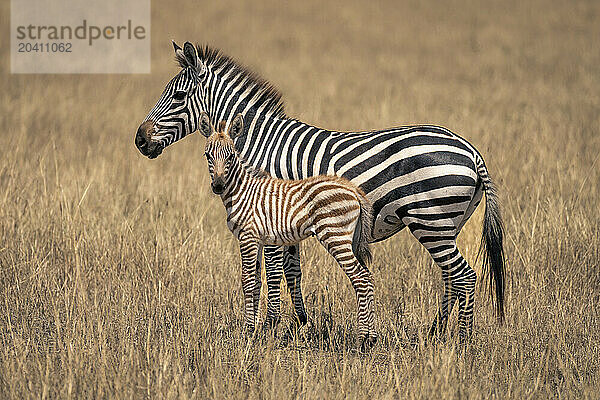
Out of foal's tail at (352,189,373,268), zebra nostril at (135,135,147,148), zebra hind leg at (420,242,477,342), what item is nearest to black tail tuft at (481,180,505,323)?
zebra hind leg at (420,242,477,342)

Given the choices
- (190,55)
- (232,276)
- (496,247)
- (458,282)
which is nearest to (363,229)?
(458,282)

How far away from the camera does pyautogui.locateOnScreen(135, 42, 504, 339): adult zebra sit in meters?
5.88

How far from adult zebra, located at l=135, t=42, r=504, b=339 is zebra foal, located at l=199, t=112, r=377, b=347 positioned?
362 millimetres

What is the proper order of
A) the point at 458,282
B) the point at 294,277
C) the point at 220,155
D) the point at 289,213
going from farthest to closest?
the point at 294,277
the point at 458,282
the point at 289,213
the point at 220,155

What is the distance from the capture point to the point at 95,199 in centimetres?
988

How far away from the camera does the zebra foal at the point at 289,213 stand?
18.1ft

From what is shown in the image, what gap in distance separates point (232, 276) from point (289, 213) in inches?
94.5

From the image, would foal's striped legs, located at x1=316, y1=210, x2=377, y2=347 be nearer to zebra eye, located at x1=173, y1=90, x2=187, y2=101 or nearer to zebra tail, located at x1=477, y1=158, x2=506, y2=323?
zebra tail, located at x1=477, y1=158, x2=506, y2=323

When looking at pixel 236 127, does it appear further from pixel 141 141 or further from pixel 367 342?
pixel 367 342

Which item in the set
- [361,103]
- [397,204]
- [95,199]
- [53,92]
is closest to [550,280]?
[397,204]

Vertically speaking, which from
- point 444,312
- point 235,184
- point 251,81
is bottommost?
point 444,312

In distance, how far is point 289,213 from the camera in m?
5.61

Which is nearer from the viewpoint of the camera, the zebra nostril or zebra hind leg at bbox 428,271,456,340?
the zebra nostril

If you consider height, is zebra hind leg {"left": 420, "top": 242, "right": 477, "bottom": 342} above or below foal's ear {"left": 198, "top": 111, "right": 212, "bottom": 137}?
below
